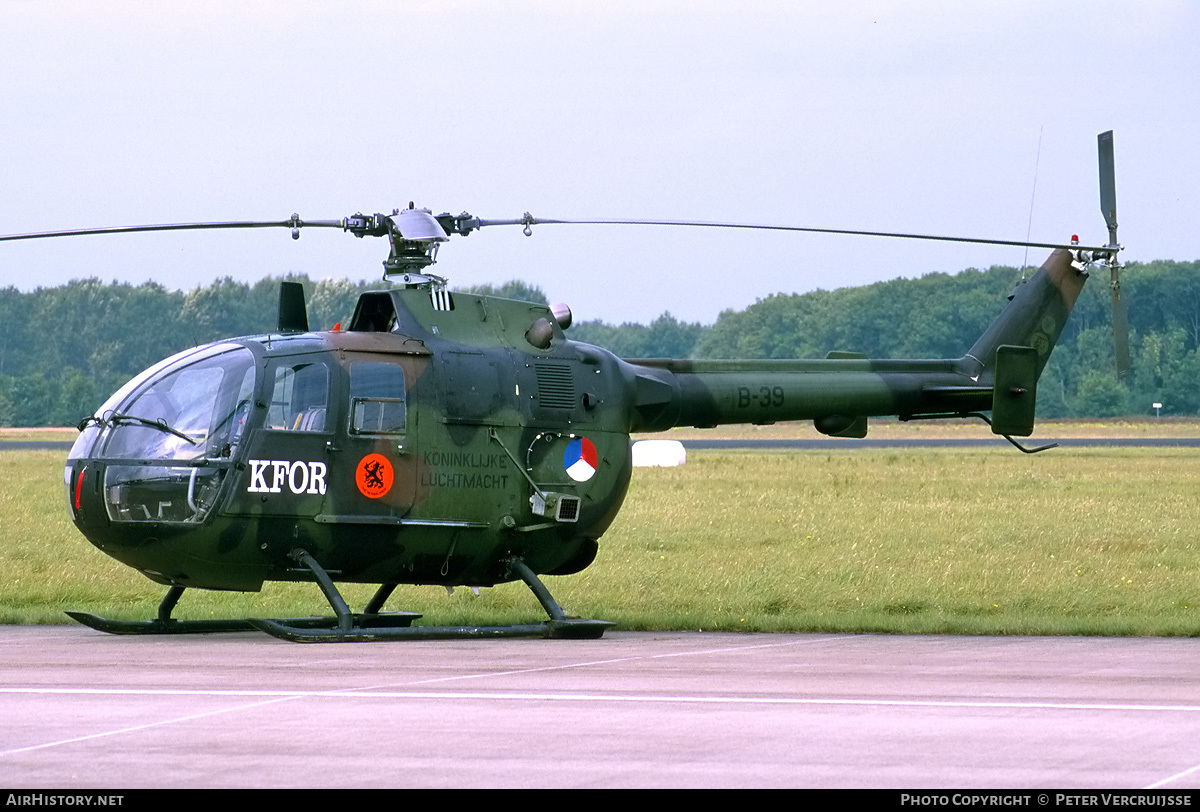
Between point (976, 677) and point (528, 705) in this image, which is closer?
point (528, 705)

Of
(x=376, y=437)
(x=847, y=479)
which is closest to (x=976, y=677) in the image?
(x=376, y=437)

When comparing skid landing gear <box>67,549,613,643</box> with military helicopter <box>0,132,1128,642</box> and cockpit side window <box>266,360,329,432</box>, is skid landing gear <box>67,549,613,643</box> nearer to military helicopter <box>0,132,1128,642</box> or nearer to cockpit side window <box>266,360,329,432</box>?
military helicopter <box>0,132,1128,642</box>

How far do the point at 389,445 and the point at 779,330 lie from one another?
129m

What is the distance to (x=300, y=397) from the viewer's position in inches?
547

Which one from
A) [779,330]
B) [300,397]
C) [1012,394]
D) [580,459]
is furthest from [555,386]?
[779,330]

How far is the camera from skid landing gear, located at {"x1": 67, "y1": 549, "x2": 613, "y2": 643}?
13656mm

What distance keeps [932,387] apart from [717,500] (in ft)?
50.9

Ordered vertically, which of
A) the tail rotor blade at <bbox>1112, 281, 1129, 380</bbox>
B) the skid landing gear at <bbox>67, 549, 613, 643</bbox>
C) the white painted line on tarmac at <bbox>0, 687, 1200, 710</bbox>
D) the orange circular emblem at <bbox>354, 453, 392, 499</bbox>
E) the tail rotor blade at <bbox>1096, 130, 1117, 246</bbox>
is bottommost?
the skid landing gear at <bbox>67, 549, 613, 643</bbox>

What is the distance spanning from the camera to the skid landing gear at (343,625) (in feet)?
44.8

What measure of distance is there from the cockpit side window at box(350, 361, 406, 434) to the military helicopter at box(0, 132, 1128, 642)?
0.05ft

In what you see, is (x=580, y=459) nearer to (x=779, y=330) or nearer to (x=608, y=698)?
(x=608, y=698)

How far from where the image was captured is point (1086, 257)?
1723 centimetres

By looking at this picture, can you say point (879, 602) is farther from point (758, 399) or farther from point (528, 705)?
point (528, 705)

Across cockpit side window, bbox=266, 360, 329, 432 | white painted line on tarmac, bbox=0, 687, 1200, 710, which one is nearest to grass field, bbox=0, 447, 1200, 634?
cockpit side window, bbox=266, 360, 329, 432
